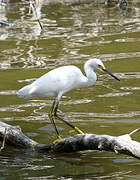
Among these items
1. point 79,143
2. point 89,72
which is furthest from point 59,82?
point 79,143

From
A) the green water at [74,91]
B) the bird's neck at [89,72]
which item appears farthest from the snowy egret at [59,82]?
the green water at [74,91]

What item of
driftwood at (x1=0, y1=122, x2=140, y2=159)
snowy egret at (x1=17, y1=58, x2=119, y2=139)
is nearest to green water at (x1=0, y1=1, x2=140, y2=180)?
driftwood at (x1=0, y1=122, x2=140, y2=159)

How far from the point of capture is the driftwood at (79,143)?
7.26 metres

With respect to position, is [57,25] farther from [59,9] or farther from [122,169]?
[122,169]

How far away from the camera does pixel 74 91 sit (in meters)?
12.3

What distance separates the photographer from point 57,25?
20328 mm

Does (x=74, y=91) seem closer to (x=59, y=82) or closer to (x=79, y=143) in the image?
(x=59, y=82)

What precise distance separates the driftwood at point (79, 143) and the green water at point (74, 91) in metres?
0.13

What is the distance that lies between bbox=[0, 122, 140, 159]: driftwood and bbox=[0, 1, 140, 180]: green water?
13 centimetres

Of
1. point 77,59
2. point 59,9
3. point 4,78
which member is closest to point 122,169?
point 4,78

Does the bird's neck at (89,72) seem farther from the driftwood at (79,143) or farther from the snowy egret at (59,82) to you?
the driftwood at (79,143)

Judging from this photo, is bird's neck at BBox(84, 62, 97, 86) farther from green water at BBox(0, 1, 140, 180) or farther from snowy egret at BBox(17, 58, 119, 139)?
green water at BBox(0, 1, 140, 180)

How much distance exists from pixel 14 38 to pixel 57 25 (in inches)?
103

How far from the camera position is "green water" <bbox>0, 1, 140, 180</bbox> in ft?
26.8
